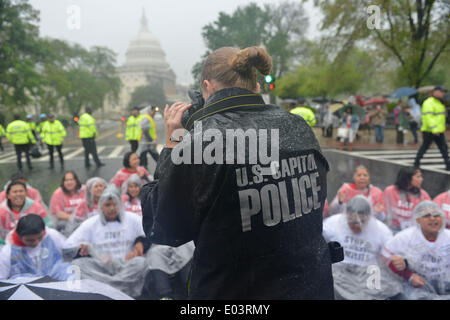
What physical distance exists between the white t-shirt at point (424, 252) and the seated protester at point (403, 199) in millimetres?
1034

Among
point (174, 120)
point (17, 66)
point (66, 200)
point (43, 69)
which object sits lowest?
point (66, 200)

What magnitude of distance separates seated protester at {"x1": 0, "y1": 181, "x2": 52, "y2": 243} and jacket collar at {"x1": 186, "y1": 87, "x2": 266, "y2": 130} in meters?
3.16

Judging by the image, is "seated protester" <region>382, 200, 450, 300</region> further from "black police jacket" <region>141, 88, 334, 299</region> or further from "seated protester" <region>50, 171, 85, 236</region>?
"seated protester" <region>50, 171, 85, 236</region>

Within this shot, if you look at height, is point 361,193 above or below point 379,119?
below

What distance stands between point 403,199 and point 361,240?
4.02ft

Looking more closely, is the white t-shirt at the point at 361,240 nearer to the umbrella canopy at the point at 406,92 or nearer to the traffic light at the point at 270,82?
the traffic light at the point at 270,82

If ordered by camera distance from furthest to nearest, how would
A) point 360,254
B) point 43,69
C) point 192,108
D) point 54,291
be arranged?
point 43,69 → point 360,254 → point 54,291 → point 192,108

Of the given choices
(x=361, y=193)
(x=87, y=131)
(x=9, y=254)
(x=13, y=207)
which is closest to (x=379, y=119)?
(x=87, y=131)

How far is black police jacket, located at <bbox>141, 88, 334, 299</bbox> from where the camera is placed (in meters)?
1.03

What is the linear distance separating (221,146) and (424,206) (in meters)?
2.48

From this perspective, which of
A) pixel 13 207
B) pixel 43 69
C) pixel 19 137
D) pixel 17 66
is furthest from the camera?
pixel 43 69

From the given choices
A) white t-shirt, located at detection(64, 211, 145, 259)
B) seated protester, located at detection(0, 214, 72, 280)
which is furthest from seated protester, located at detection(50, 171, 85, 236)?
→ seated protester, located at detection(0, 214, 72, 280)

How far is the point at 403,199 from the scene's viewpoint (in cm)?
396

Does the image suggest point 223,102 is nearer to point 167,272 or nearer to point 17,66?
point 167,272
